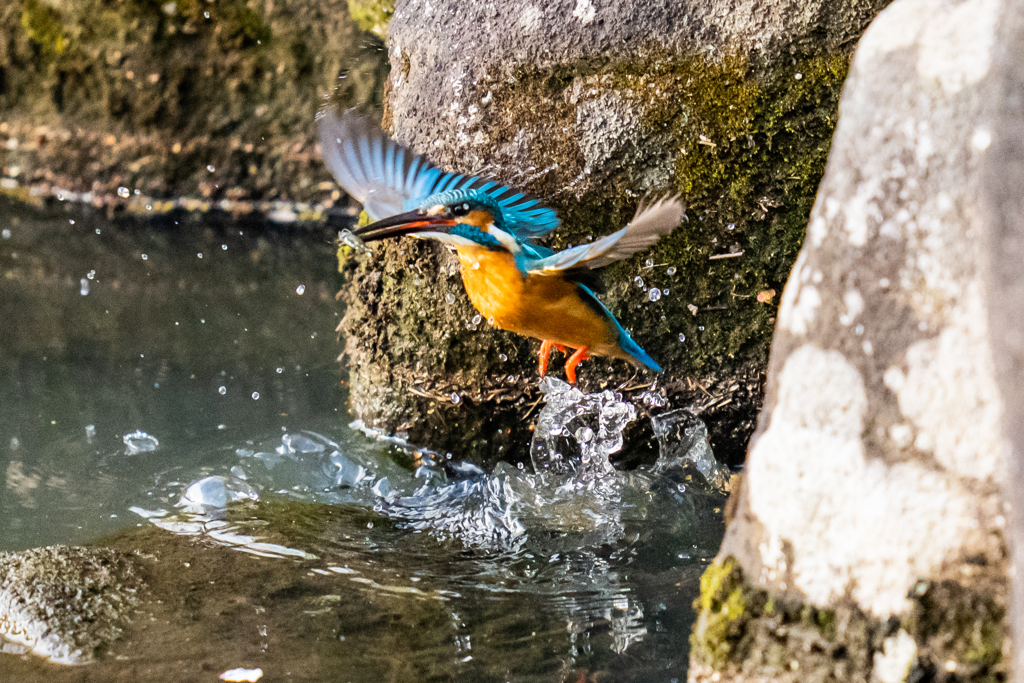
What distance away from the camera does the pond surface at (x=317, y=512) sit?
88.0 inches

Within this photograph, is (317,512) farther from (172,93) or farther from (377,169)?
(172,93)

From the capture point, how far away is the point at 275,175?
316 inches

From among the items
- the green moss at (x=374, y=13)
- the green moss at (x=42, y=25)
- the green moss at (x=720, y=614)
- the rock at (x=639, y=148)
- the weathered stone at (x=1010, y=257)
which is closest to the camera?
the weathered stone at (x=1010, y=257)

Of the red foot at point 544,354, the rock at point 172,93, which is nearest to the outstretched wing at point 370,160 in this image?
the red foot at point 544,354

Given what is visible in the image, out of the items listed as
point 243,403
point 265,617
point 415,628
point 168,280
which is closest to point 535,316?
point 415,628

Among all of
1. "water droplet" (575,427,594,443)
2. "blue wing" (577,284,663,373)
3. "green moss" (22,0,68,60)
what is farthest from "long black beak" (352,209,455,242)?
"green moss" (22,0,68,60)

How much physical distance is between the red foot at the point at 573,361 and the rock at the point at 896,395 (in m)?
1.37

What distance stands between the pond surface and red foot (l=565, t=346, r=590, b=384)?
0.65ft

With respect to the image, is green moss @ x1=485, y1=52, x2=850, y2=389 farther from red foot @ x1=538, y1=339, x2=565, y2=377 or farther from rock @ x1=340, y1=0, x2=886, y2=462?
red foot @ x1=538, y1=339, x2=565, y2=377

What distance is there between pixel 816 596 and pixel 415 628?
117 centimetres

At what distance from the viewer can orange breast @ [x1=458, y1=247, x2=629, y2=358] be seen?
2.59 meters

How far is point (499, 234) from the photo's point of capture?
2.53 metres

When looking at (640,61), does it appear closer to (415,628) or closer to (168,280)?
(415,628)

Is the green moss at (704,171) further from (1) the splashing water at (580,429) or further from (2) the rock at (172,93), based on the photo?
(2) the rock at (172,93)
